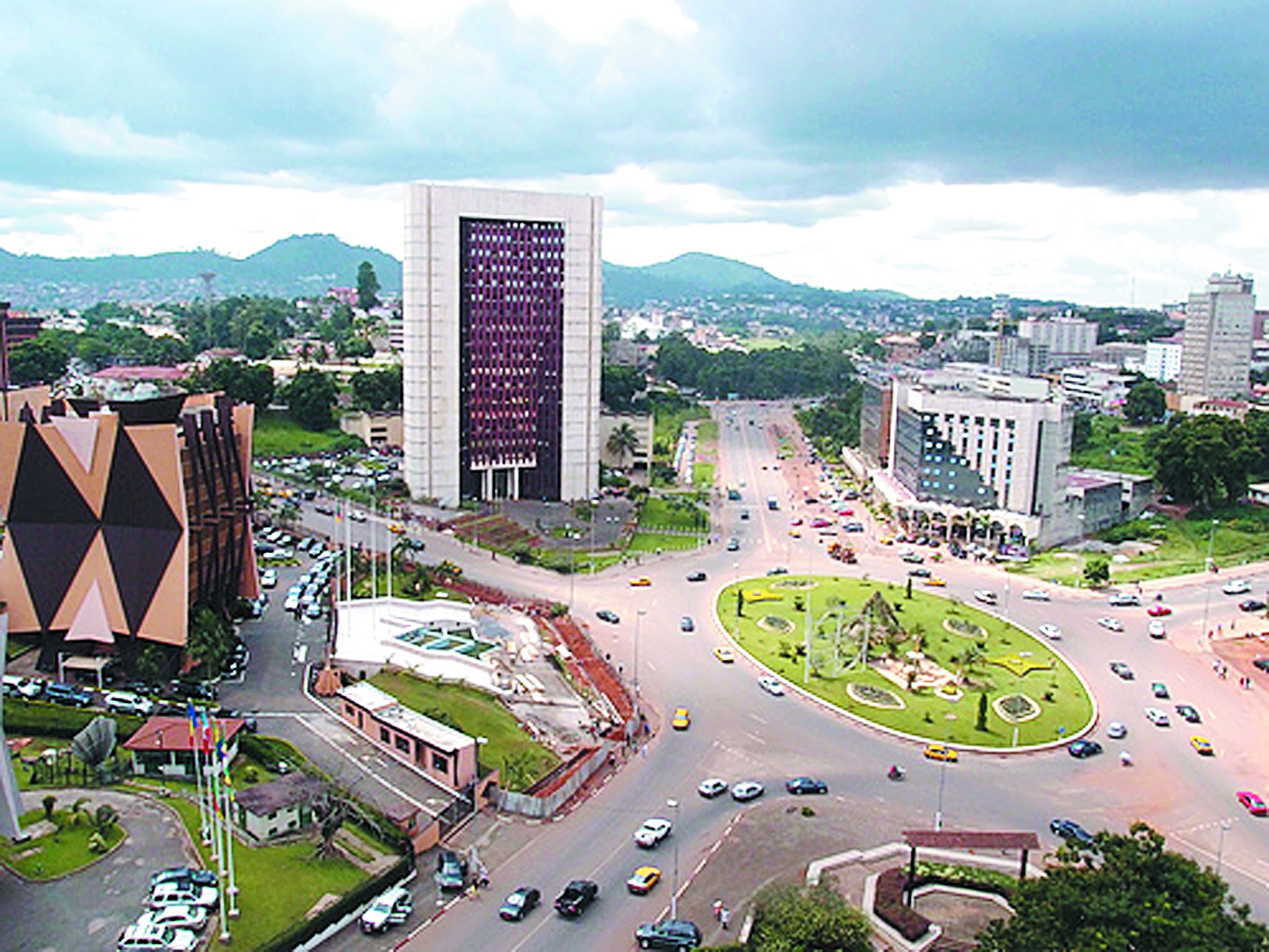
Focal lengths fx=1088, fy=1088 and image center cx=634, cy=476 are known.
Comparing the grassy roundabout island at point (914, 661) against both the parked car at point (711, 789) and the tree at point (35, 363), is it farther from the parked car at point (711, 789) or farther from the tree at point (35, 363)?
the tree at point (35, 363)

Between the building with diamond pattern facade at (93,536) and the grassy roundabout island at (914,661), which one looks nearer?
the building with diamond pattern facade at (93,536)

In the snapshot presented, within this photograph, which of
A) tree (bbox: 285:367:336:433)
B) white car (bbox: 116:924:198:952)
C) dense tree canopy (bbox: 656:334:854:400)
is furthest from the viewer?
dense tree canopy (bbox: 656:334:854:400)

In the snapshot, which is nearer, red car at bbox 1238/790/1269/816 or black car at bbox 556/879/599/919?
black car at bbox 556/879/599/919

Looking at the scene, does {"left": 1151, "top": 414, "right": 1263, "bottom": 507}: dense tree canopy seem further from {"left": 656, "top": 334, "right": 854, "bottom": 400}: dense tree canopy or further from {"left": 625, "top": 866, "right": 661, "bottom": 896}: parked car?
{"left": 656, "top": 334, "right": 854, "bottom": 400}: dense tree canopy

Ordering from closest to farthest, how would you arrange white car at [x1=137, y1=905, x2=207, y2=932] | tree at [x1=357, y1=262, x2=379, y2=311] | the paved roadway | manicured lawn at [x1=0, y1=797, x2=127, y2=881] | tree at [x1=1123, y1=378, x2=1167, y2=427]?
white car at [x1=137, y1=905, x2=207, y2=932], manicured lawn at [x1=0, y1=797, x2=127, y2=881], the paved roadway, tree at [x1=1123, y1=378, x2=1167, y2=427], tree at [x1=357, y1=262, x2=379, y2=311]

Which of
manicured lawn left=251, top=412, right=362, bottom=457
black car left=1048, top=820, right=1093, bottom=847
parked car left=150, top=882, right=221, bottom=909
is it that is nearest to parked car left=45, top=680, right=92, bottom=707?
parked car left=150, top=882, right=221, bottom=909

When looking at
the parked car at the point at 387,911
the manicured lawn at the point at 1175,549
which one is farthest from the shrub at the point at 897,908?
the manicured lawn at the point at 1175,549
